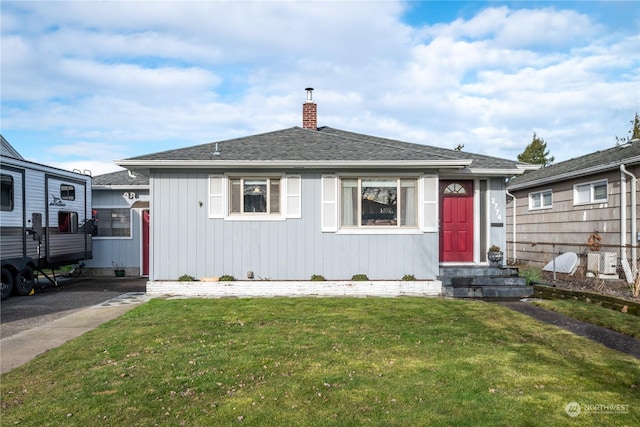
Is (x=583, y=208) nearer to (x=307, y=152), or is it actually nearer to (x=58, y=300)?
(x=307, y=152)

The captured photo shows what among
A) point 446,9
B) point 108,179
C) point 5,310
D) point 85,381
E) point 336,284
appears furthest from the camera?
point 108,179

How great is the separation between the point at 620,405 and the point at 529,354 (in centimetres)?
141

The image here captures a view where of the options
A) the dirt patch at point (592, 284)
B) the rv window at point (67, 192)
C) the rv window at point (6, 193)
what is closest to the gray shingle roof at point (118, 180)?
the rv window at point (67, 192)

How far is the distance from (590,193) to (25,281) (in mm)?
15230

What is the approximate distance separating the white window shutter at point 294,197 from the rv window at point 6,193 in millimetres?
6324

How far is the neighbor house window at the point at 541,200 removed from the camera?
48.2 feet

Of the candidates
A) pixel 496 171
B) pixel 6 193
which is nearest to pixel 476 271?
pixel 496 171

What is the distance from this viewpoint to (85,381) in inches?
175

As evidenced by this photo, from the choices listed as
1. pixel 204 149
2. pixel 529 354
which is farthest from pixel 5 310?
pixel 529 354

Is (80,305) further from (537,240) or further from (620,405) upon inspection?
(537,240)

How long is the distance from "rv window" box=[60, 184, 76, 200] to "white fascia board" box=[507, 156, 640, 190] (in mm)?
14615

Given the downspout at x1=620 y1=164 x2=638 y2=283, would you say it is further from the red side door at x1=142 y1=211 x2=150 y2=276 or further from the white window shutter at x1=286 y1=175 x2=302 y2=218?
the red side door at x1=142 y1=211 x2=150 y2=276

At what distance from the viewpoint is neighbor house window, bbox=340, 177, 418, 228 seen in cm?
1002

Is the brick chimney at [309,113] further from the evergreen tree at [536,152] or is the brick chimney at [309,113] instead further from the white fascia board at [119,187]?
the evergreen tree at [536,152]
